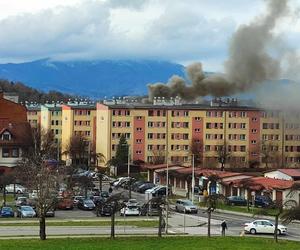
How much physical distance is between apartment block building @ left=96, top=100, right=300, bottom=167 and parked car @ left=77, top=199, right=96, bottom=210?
5395cm

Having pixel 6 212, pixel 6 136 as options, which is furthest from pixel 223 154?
pixel 6 212

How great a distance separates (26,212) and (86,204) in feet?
33.6

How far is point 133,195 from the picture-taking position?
8838cm

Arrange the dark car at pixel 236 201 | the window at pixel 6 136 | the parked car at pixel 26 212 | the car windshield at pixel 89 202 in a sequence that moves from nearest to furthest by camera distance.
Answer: the parked car at pixel 26 212 → the car windshield at pixel 89 202 → the dark car at pixel 236 201 → the window at pixel 6 136

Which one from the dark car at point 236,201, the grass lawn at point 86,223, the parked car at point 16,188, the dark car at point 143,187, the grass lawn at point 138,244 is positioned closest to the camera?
the grass lawn at point 138,244

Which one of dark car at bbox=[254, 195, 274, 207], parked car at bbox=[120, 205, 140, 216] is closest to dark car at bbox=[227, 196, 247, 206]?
dark car at bbox=[254, 195, 274, 207]

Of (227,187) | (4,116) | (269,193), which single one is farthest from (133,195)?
(4,116)

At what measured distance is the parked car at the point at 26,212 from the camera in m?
59.4

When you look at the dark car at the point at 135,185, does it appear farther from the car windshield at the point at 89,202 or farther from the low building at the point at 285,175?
the car windshield at the point at 89,202

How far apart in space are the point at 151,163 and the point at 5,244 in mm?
86309

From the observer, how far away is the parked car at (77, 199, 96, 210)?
68512 mm

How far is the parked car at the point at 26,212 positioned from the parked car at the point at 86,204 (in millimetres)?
8558

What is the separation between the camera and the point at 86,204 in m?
68.9

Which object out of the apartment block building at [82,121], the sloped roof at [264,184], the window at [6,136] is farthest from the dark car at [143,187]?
the apartment block building at [82,121]
